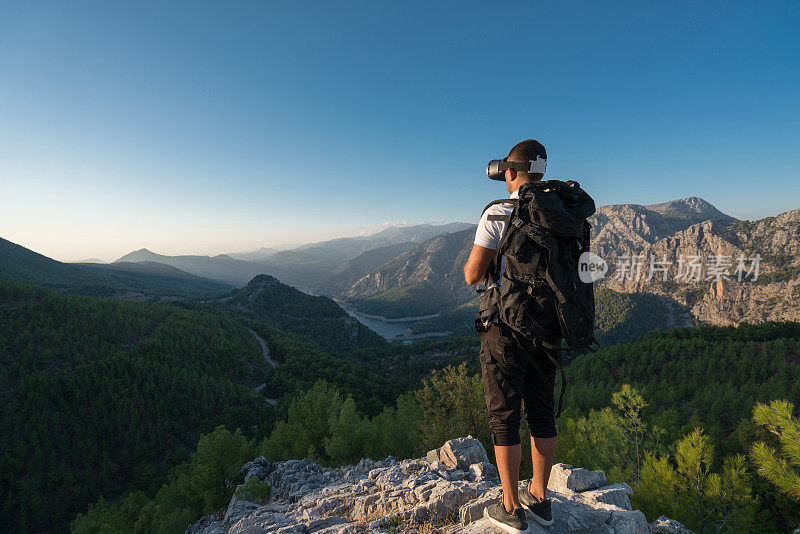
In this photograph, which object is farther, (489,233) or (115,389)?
(115,389)

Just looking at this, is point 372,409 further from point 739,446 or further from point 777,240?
point 777,240

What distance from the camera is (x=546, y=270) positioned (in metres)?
4.06

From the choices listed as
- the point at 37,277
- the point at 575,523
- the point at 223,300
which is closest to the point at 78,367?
the point at 575,523

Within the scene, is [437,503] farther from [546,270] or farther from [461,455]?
[546,270]

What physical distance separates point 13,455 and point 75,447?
653cm

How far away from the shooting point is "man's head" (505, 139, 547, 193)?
14.8 feet

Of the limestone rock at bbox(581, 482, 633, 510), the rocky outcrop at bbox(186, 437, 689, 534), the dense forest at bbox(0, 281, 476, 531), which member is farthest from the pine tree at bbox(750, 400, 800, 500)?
the dense forest at bbox(0, 281, 476, 531)

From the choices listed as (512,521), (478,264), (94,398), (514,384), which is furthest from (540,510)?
(94,398)

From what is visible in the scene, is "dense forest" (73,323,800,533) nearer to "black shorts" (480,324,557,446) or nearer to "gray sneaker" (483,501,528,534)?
"black shorts" (480,324,557,446)

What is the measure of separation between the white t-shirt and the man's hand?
0.26 ft

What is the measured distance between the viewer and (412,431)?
2192cm

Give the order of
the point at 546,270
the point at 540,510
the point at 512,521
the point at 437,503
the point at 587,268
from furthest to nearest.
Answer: the point at 437,503, the point at 540,510, the point at 512,521, the point at 587,268, the point at 546,270

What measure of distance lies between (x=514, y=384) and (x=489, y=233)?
2261 mm

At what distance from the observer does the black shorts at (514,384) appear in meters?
4.42
